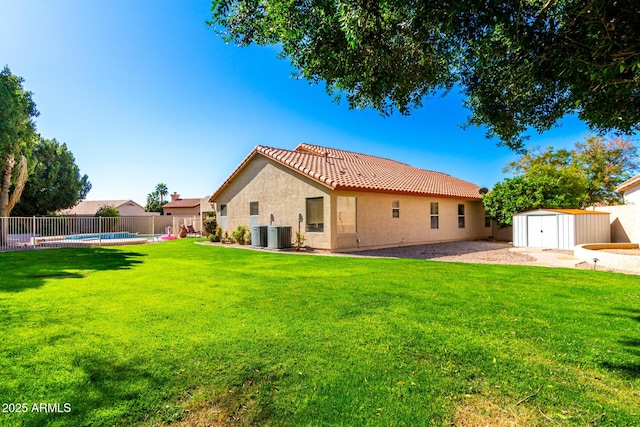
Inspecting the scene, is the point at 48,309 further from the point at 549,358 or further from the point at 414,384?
the point at 549,358

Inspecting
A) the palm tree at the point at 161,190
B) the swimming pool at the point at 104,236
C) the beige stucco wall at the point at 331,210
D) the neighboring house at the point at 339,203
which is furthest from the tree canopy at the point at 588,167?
the palm tree at the point at 161,190

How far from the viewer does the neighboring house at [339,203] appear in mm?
15250

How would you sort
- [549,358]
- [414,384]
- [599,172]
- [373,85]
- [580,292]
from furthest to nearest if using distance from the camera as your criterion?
1. [599,172]
2. [580,292]
3. [373,85]
4. [549,358]
5. [414,384]

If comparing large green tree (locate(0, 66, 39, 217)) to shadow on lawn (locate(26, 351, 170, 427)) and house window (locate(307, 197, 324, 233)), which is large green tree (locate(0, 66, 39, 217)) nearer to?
house window (locate(307, 197, 324, 233))

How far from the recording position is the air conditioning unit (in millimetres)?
15812

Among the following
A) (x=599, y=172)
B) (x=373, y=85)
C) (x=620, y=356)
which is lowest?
(x=620, y=356)

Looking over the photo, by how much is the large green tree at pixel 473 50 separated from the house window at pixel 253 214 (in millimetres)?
13344

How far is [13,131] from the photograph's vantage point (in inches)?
677

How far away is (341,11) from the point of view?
12.4 ft

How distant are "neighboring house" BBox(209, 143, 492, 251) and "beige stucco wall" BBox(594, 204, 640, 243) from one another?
295 inches

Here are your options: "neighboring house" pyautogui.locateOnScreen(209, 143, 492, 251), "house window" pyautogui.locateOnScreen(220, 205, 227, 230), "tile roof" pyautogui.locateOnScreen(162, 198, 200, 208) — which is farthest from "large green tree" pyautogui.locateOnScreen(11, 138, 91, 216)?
"neighboring house" pyautogui.locateOnScreen(209, 143, 492, 251)

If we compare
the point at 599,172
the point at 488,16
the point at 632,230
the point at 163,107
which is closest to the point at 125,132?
the point at 163,107

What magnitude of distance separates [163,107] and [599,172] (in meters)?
40.3

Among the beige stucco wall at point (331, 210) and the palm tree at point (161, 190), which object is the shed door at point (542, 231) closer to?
the beige stucco wall at point (331, 210)
